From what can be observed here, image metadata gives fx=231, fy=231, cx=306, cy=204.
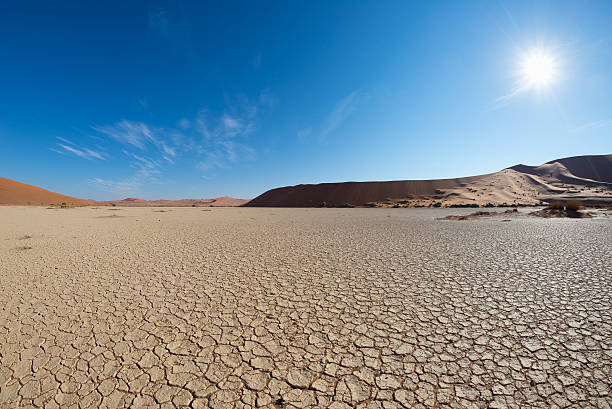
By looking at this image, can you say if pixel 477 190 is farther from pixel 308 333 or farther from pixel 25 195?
pixel 25 195

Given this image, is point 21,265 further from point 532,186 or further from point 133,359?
point 532,186

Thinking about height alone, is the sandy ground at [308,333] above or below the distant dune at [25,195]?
below

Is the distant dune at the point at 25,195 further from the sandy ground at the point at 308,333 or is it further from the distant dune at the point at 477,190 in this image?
the sandy ground at the point at 308,333

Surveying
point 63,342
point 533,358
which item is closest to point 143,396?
point 63,342

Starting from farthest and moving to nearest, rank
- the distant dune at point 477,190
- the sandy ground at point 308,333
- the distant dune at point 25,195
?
the distant dune at point 25,195, the distant dune at point 477,190, the sandy ground at point 308,333

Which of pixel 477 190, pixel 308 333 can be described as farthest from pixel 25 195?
pixel 477 190

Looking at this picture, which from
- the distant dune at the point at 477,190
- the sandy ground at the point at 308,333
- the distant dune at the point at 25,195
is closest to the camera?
the sandy ground at the point at 308,333

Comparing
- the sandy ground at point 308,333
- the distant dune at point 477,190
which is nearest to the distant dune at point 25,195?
the distant dune at point 477,190

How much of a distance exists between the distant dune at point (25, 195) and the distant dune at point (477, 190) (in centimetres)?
4207

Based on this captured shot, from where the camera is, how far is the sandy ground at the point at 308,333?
2.00 m

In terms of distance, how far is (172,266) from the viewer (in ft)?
17.8

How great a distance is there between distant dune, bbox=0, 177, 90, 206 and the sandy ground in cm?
6077

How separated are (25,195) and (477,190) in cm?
8878

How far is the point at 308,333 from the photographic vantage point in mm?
2832
